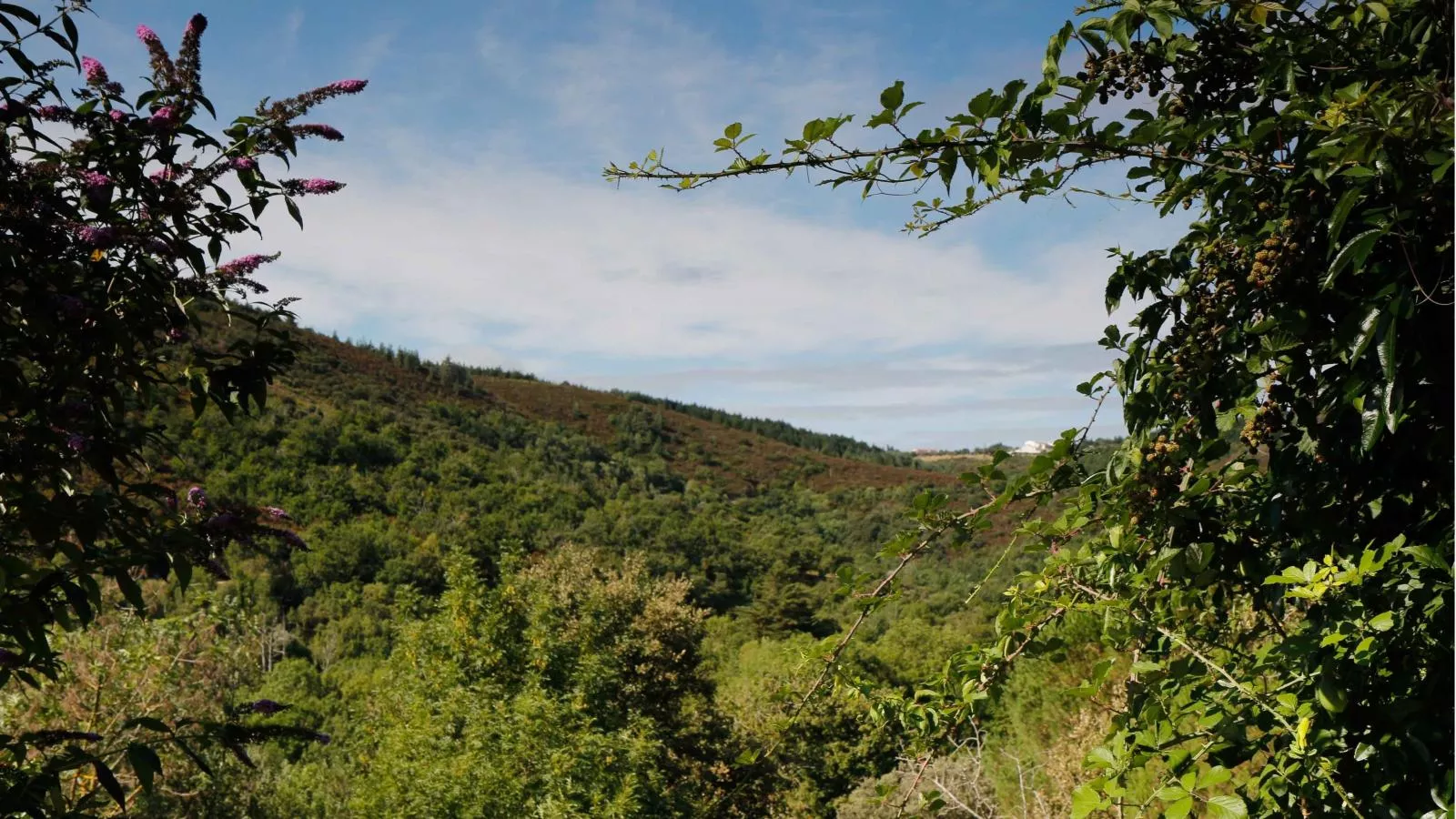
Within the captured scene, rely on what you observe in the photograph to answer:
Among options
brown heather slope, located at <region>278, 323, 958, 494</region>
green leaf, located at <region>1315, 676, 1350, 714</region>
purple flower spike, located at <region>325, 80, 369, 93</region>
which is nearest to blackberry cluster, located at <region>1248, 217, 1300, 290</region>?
green leaf, located at <region>1315, 676, 1350, 714</region>

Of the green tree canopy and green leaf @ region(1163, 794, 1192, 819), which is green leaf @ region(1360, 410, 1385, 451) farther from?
green leaf @ region(1163, 794, 1192, 819)

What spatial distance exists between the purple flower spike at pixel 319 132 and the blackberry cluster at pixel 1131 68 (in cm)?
145

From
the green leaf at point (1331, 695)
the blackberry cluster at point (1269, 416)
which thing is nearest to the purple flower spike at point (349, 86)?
the blackberry cluster at point (1269, 416)

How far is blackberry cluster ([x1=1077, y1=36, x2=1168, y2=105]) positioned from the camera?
157 centimetres

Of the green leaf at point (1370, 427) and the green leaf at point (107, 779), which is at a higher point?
the green leaf at point (1370, 427)

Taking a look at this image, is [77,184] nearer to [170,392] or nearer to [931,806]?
[170,392]

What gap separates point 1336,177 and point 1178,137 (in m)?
0.24

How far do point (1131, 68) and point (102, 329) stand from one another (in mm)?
1894

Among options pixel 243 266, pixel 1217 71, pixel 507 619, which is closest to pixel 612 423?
pixel 507 619

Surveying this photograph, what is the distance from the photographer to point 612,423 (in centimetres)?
8481

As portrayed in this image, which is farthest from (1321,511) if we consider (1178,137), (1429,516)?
(1178,137)

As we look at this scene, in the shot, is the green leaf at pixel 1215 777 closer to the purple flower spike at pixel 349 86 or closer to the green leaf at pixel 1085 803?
the green leaf at pixel 1085 803

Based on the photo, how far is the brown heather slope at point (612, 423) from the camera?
226 feet

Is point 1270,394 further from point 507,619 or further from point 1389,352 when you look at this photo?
point 507,619
